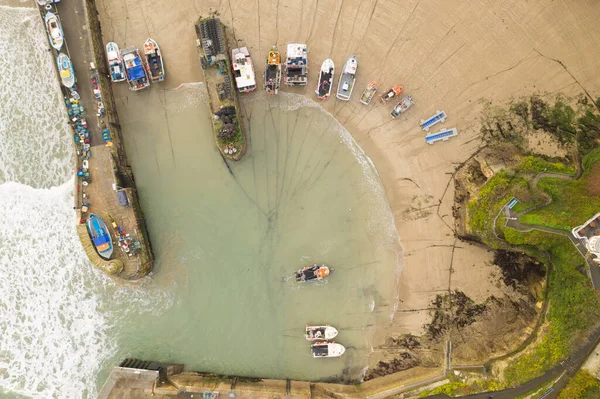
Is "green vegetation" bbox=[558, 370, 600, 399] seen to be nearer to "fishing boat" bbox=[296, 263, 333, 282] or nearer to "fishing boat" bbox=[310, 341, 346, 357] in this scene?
"fishing boat" bbox=[310, 341, 346, 357]

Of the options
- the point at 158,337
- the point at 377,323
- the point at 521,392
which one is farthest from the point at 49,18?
the point at 521,392

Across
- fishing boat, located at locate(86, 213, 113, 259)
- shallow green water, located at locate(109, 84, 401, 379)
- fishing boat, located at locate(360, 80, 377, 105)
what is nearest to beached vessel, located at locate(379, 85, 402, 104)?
fishing boat, located at locate(360, 80, 377, 105)

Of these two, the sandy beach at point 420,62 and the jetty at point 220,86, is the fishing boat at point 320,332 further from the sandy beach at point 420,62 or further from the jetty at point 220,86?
the jetty at point 220,86

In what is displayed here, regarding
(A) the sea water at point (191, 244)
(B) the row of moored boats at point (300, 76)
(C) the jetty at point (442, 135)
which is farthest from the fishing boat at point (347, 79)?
(C) the jetty at point (442, 135)

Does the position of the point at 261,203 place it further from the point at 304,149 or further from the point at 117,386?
the point at 117,386

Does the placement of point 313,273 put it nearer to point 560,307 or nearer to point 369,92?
point 369,92

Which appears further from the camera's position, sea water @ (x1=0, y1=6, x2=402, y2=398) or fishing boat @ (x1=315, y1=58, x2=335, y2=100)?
sea water @ (x1=0, y1=6, x2=402, y2=398)

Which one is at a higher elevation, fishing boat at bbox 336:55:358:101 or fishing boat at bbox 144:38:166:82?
fishing boat at bbox 144:38:166:82
